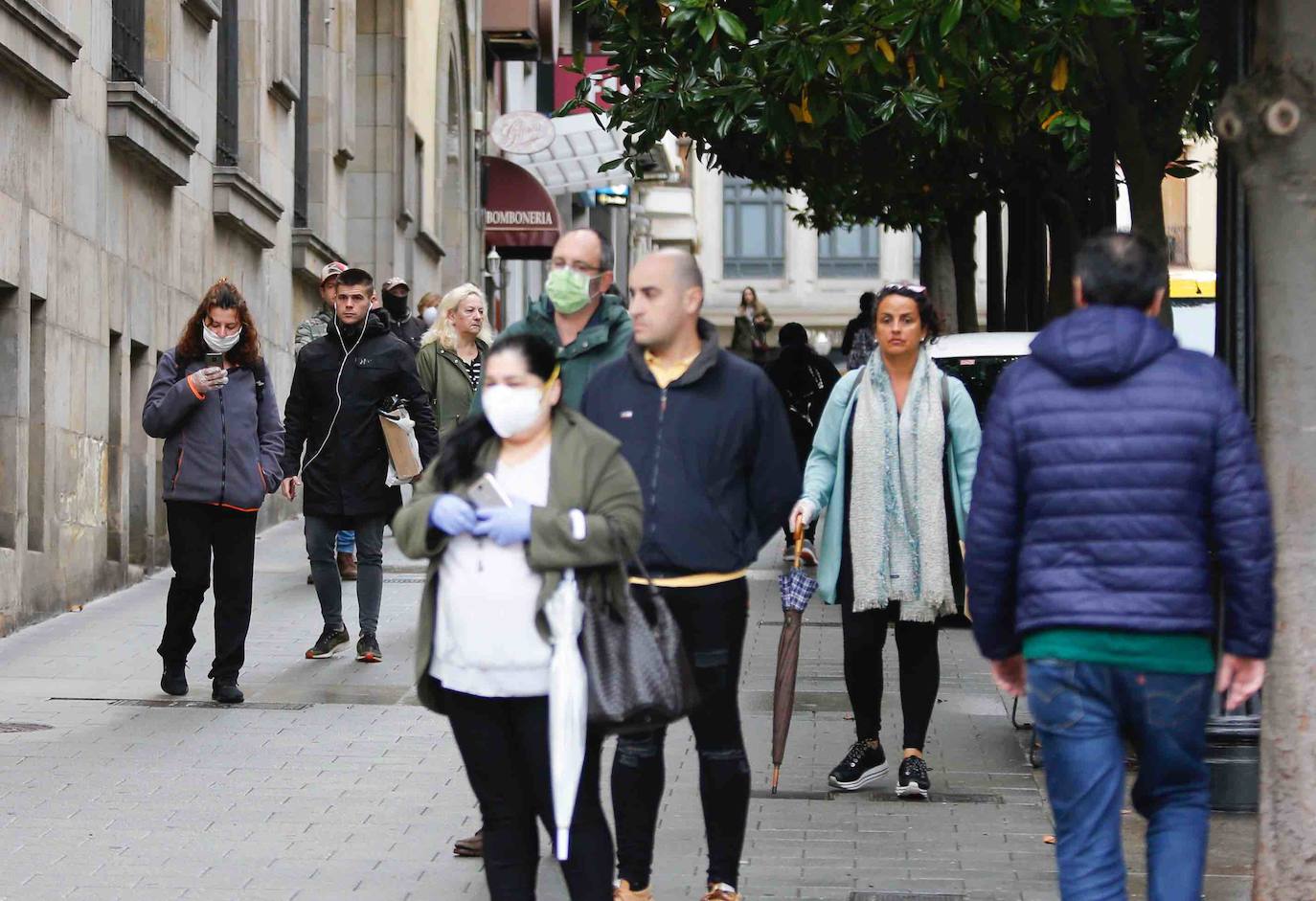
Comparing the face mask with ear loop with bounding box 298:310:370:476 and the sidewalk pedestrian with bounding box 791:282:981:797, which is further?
the face mask with ear loop with bounding box 298:310:370:476

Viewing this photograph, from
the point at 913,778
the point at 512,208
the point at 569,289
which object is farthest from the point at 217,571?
the point at 512,208

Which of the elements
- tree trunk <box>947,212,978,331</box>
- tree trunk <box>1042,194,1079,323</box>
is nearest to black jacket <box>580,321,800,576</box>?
tree trunk <box>1042,194,1079,323</box>

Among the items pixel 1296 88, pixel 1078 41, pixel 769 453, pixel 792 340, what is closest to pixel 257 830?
pixel 769 453

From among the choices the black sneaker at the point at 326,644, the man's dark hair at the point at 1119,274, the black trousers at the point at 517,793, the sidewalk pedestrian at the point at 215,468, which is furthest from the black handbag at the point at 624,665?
the black sneaker at the point at 326,644

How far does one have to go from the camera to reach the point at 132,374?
15438 millimetres

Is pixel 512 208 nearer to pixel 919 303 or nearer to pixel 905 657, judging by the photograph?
pixel 919 303

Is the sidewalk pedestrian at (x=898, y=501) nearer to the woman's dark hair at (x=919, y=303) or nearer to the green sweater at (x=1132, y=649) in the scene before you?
the woman's dark hair at (x=919, y=303)

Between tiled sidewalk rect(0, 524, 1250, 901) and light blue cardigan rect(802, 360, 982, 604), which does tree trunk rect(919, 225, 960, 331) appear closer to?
tiled sidewalk rect(0, 524, 1250, 901)

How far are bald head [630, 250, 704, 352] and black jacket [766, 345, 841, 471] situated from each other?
412 inches

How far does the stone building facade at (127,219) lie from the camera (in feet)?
40.5

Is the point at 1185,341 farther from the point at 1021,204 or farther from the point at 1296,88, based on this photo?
the point at 1296,88

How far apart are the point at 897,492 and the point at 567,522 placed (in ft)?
10.1

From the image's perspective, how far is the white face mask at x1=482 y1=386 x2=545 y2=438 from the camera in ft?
16.2

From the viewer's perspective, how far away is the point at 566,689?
4.85 meters
